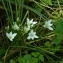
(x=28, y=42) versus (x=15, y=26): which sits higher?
(x=15, y=26)

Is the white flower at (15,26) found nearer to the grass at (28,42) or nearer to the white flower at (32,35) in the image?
the grass at (28,42)

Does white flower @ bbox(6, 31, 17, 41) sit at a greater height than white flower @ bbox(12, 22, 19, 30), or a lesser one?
lesser

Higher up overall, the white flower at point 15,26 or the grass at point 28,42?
A: the white flower at point 15,26

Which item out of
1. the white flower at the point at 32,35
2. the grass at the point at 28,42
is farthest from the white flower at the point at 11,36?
the white flower at the point at 32,35

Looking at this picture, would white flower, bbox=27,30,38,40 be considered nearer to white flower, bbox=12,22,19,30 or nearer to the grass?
the grass

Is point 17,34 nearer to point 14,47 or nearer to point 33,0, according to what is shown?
point 14,47

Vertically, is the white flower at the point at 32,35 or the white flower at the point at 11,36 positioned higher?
the white flower at the point at 11,36

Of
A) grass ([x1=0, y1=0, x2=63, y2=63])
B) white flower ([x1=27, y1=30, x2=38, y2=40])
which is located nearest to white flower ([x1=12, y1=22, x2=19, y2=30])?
grass ([x1=0, y1=0, x2=63, y2=63])

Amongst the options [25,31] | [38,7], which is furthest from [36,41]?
[38,7]

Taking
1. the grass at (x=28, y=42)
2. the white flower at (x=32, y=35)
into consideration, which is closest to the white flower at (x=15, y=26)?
the grass at (x=28, y=42)

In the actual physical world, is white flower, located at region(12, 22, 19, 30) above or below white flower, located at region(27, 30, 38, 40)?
above

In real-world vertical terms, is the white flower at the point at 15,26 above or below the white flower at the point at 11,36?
above
